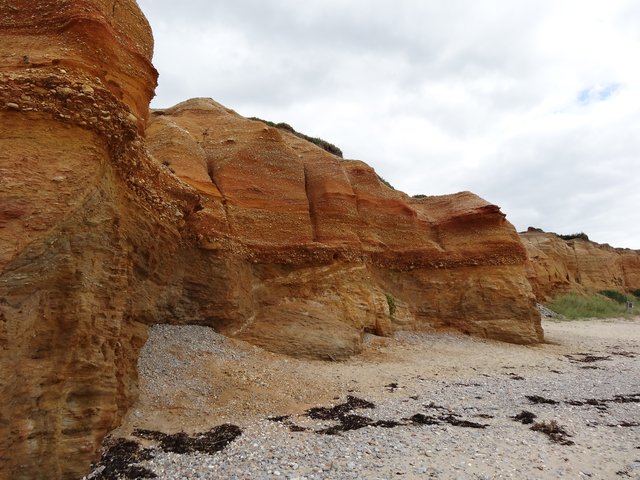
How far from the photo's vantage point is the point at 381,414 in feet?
29.6

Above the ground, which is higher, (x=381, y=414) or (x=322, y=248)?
(x=322, y=248)

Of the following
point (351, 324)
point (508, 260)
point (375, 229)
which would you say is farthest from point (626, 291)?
point (351, 324)

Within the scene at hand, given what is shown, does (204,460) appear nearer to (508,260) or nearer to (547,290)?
(508,260)

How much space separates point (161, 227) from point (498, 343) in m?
15.4

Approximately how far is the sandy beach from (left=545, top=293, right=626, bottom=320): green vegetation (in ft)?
73.4

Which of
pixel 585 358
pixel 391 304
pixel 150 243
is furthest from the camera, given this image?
pixel 391 304

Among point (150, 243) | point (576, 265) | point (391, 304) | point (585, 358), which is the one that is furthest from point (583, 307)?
point (150, 243)

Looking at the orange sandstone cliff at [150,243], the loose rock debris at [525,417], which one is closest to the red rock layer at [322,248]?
the orange sandstone cliff at [150,243]

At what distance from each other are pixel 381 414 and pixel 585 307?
34.7m

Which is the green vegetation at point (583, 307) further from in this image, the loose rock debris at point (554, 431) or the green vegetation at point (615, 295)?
the loose rock debris at point (554, 431)

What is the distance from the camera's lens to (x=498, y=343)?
18.8 m

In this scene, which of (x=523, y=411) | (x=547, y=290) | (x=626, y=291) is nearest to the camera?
(x=523, y=411)

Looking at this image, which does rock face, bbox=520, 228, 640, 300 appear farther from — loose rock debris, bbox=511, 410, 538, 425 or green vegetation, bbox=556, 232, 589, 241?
loose rock debris, bbox=511, 410, 538, 425

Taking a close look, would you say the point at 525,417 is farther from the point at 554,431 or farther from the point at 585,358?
the point at 585,358
